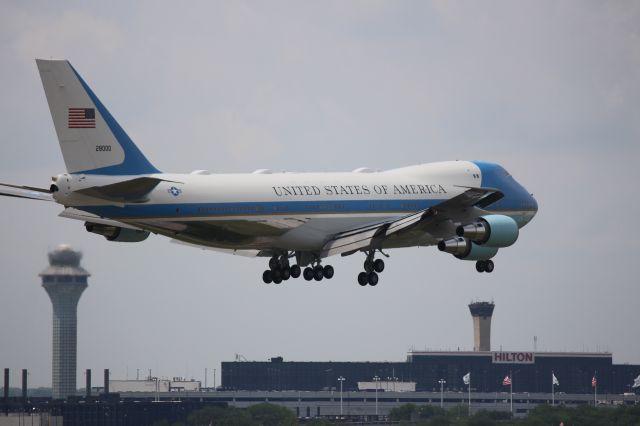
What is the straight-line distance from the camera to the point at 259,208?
84812 mm

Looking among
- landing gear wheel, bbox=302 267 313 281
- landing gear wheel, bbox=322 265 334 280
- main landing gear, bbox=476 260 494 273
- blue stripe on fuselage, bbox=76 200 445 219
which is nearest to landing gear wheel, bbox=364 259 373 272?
landing gear wheel, bbox=322 265 334 280

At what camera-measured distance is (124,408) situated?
198m

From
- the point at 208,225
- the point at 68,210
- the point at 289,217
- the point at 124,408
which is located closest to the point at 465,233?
the point at 289,217

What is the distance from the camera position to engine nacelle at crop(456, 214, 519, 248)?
290 feet

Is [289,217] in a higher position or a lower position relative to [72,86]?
lower

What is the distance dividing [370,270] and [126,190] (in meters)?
20.1

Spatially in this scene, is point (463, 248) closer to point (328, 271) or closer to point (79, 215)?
point (328, 271)

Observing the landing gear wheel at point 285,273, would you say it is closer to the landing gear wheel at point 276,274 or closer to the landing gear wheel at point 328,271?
the landing gear wheel at point 276,274

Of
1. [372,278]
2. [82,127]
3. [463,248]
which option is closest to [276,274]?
[372,278]

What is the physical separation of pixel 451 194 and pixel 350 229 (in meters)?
8.78

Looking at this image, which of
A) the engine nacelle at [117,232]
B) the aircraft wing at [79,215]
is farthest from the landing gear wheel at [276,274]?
the aircraft wing at [79,215]

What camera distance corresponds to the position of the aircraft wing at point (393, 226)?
3447 inches

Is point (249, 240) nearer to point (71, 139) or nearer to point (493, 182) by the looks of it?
point (71, 139)

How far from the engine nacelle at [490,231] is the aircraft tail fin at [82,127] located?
72.2ft
